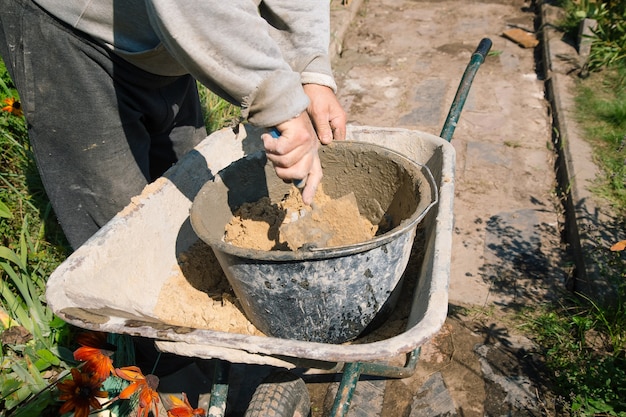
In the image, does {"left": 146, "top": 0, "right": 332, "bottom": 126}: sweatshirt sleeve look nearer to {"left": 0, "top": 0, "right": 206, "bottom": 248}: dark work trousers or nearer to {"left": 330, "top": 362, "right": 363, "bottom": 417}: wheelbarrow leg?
{"left": 0, "top": 0, "right": 206, "bottom": 248}: dark work trousers

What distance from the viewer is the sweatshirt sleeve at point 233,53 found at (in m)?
1.23

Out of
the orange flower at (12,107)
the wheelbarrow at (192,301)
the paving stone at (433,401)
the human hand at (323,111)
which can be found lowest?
the paving stone at (433,401)

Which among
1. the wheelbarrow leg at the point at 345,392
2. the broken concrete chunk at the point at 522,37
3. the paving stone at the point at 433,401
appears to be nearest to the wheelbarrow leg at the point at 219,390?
the wheelbarrow leg at the point at 345,392

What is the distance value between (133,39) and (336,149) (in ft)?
2.36

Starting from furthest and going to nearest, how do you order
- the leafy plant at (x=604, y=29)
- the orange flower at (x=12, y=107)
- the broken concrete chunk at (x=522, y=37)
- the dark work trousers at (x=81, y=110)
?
the broken concrete chunk at (x=522, y=37) < the leafy plant at (x=604, y=29) < the orange flower at (x=12, y=107) < the dark work trousers at (x=81, y=110)

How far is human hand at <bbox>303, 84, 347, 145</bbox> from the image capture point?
1710mm

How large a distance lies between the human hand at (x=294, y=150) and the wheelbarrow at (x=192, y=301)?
274 mm

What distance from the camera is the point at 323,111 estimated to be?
1736 millimetres

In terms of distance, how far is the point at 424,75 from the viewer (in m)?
4.93

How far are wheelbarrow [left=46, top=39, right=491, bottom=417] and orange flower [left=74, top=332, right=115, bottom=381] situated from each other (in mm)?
265

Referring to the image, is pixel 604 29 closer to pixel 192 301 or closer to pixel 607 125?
pixel 607 125

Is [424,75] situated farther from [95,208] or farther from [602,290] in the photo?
[95,208]

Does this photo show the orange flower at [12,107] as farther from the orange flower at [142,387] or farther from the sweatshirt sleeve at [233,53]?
the sweatshirt sleeve at [233,53]

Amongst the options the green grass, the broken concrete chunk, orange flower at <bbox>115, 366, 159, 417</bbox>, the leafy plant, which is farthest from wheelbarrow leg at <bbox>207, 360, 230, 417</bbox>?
the broken concrete chunk
